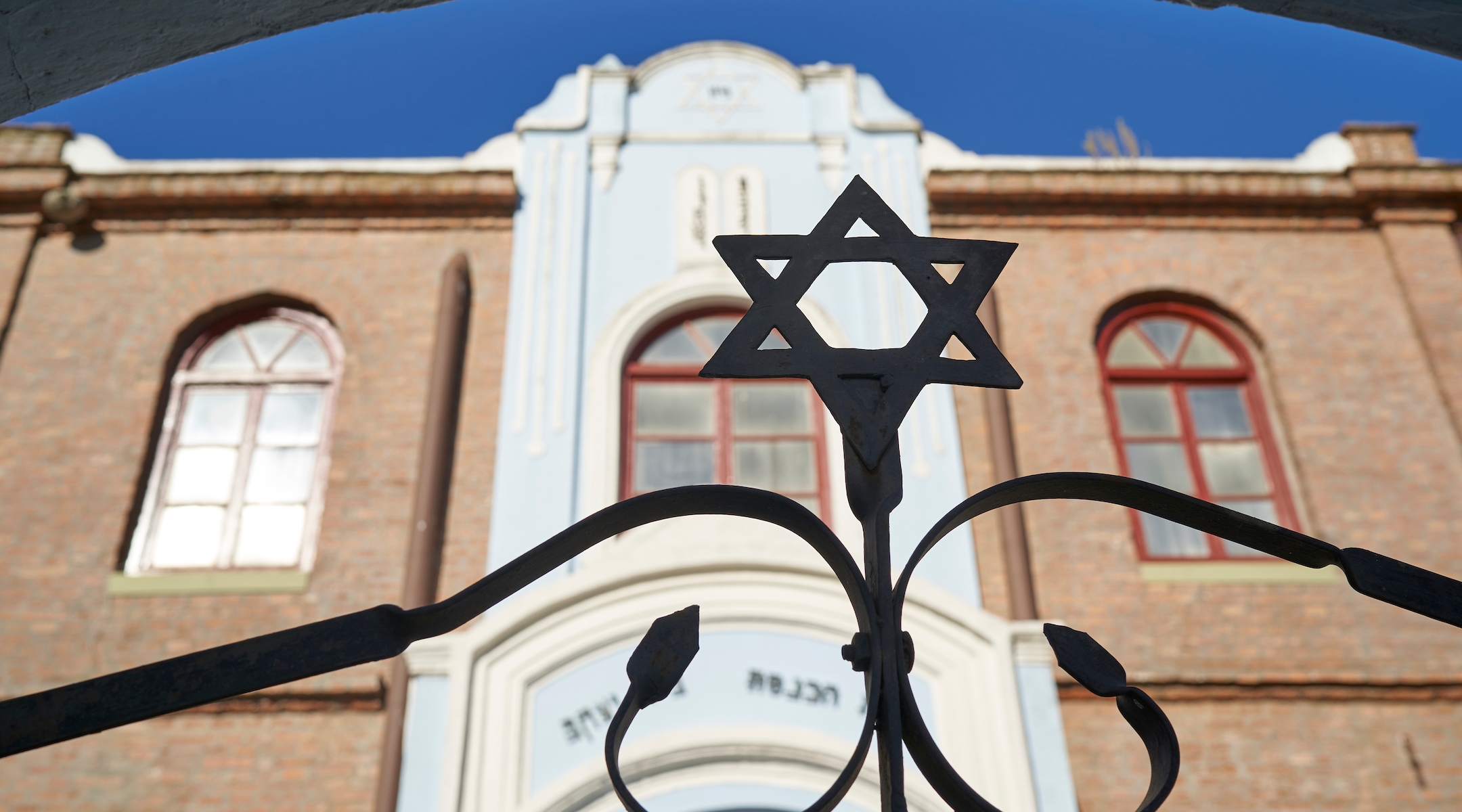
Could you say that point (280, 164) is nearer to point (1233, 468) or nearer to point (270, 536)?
point (270, 536)

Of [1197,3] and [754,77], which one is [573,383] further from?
[1197,3]

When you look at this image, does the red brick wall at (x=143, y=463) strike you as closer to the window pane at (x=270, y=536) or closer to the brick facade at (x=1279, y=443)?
the window pane at (x=270, y=536)

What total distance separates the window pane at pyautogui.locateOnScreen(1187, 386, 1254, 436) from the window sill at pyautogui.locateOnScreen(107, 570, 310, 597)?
6148mm

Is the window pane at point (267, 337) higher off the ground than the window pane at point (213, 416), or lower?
higher

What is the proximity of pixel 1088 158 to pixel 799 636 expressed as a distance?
15.0 ft

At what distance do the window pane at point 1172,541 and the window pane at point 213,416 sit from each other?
619cm

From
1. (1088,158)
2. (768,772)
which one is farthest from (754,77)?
(768,772)

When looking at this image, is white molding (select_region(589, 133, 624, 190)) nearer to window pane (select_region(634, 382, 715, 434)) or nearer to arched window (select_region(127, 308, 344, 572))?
window pane (select_region(634, 382, 715, 434))

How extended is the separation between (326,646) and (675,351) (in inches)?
254

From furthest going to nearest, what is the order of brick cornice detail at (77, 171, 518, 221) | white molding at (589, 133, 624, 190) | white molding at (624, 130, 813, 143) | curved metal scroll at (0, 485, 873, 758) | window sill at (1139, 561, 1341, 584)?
white molding at (624, 130, 813, 143) < white molding at (589, 133, 624, 190) < brick cornice detail at (77, 171, 518, 221) < window sill at (1139, 561, 1341, 584) < curved metal scroll at (0, 485, 873, 758)

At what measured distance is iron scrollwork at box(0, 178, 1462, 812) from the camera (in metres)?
1.36

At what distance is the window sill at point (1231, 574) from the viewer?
6.81 meters

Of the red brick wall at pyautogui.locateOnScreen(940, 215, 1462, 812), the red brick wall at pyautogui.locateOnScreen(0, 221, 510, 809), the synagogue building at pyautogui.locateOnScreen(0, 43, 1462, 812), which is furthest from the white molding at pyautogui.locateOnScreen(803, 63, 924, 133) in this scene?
the red brick wall at pyautogui.locateOnScreen(0, 221, 510, 809)

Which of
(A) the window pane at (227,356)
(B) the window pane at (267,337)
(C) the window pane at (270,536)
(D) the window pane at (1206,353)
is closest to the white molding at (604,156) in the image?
(B) the window pane at (267,337)
